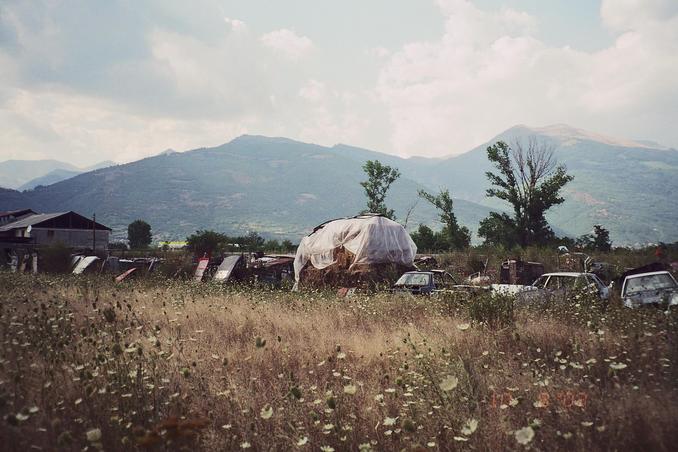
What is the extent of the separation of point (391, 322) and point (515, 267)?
15723mm

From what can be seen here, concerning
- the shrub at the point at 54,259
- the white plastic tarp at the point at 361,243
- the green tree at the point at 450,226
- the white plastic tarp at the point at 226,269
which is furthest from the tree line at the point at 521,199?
the shrub at the point at 54,259

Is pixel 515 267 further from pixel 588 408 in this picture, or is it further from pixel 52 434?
pixel 52 434

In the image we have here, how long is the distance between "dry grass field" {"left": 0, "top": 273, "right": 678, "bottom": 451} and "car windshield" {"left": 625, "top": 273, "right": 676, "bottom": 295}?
5.92m

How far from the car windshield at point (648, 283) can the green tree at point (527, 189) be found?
30680 mm

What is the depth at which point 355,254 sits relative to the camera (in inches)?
808

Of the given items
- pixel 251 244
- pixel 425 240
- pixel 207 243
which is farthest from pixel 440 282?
pixel 251 244

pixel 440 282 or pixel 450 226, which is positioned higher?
pixel 450 226

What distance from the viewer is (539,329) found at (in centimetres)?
641

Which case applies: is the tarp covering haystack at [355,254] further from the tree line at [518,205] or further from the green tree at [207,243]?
the tree line at [518,205]

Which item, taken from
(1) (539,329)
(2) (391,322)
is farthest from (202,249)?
(1) (539,329)

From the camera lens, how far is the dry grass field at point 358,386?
3.57 meters

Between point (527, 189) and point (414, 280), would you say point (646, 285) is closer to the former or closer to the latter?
point (414, 280)

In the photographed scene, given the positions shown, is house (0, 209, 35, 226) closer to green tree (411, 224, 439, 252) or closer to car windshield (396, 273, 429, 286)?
green tree (411, 224, 439, 252)

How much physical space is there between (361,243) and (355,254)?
57 centimetres
